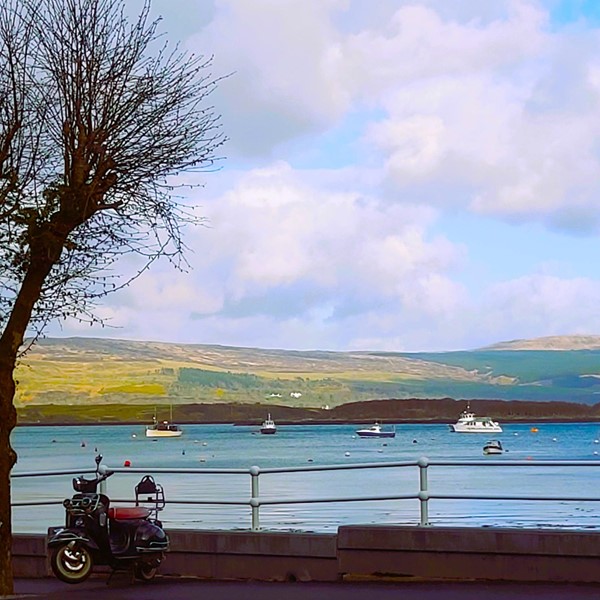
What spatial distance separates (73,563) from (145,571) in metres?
0.91

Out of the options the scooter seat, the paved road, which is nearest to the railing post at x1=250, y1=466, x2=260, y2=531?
the paved road

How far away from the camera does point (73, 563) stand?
1451 centimetres

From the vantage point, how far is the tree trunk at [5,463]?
13203mm

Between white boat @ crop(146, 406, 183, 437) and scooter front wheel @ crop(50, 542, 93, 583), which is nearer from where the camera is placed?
scooter front wheel @ crop(50, 542, 93, 583)

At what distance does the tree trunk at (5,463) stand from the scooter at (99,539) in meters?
1.19

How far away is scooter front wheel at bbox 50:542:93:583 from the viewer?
47.5ft

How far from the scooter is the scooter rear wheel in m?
0.01

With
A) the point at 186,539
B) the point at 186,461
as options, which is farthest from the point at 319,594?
the point at 186,461

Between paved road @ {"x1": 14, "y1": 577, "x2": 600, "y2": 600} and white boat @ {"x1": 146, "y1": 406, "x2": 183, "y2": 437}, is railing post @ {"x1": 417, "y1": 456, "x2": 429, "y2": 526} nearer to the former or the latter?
paved road @ {"x1": 14, "y1": 577, "x2": 600, "y2": 600}

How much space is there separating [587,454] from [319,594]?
9084 centimetres

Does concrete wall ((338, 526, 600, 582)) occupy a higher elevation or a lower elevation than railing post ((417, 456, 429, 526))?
lower

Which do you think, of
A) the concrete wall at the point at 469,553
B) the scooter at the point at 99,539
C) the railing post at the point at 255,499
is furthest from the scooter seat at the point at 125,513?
the concrete wall at the point at 469,553

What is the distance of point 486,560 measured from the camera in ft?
44.5

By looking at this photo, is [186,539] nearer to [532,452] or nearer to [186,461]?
[186,461]
